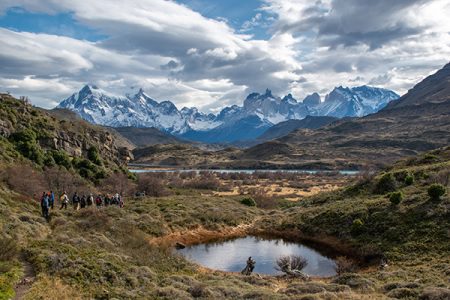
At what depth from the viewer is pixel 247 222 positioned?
2365 inches

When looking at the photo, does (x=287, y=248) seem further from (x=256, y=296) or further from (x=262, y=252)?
(x=256, y=296)

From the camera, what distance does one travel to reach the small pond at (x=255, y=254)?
40.1 m

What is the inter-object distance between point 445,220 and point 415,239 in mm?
4035

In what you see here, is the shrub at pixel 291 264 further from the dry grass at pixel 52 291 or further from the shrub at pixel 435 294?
the dry grass at pixel 52 291

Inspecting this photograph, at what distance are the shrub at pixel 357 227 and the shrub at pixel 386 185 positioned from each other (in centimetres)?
1215

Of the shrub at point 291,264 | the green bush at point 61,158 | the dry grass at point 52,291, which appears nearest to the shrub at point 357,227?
the shrub at point 291,264

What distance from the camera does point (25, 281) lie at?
778 inches

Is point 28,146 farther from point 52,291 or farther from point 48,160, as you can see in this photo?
point 52,291

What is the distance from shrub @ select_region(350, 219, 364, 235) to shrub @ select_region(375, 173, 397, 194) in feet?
39.8

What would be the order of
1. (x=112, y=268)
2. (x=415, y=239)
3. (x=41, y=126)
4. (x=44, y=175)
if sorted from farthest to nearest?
(x=41, y=126), (x=44, y=175), (x=415, y=239), (x=112, y=268)

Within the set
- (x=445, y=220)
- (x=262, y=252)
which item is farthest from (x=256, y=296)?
(x=445, y=220)

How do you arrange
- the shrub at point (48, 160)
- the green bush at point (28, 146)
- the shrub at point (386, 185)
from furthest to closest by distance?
the shrub at point (48, 160), the green bush at point (28, 146), the shrub at point (386, 185)

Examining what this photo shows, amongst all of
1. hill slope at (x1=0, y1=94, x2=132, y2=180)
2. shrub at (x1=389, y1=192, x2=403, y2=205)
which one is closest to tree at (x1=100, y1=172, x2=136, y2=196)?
hill slope at (x1=0, y1=94, x2=132, y2=180)

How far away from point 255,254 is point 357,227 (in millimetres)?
11685
